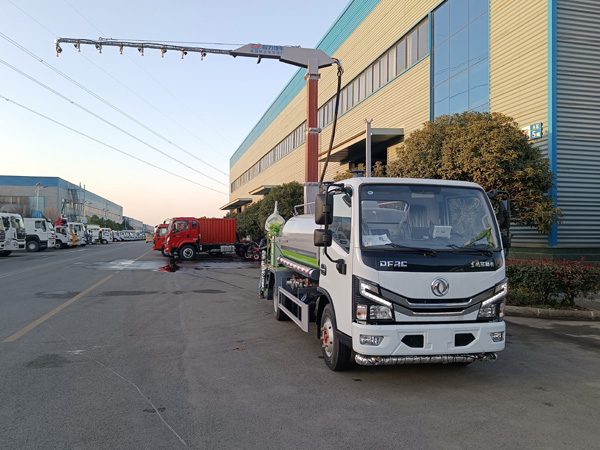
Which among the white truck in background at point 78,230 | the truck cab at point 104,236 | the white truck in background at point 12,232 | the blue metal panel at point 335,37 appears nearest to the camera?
the blue metal panel at point 335,37

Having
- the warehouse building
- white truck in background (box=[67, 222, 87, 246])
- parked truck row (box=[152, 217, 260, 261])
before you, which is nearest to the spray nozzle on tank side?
parked truck row (box=[152, 217, 260, 261])

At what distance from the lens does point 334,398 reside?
472 centimetres

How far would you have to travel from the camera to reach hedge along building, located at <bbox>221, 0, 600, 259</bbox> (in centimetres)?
1334

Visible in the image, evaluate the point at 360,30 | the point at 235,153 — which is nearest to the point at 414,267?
the point at 360,30

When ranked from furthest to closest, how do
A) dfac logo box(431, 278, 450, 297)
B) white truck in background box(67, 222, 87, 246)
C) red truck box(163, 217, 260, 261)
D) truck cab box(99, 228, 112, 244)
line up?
truck cab box(99, 228, 112, 244) → white truck in background box(67, 222, 87, 246) → red truck box(163, 217, 260, 261) → dfac logo box(431, 278, 450, 297)

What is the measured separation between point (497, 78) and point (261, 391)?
1430 centimetres

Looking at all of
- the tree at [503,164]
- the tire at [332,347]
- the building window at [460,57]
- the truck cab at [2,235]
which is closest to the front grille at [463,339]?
the tire at [332,347]

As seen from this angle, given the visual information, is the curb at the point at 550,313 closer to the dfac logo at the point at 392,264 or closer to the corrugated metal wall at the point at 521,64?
the corrugated metal wall at the point at 521,64

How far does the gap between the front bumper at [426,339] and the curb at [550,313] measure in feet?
18.4

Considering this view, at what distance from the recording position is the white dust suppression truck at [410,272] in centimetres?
480

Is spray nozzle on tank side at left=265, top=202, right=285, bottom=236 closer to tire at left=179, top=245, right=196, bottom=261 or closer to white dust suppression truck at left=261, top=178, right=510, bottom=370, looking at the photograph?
white dust suppression truck at left=261, top=178, right=510, bottom=370

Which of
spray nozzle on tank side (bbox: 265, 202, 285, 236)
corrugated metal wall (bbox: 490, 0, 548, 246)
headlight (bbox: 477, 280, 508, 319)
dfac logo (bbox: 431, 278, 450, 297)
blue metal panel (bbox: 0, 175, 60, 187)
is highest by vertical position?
blue metal panel (bbox: 0, 175, 60, 187)

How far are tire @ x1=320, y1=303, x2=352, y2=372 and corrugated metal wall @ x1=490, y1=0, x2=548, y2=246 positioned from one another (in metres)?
10.2

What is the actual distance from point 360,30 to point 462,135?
1755 centimetres
